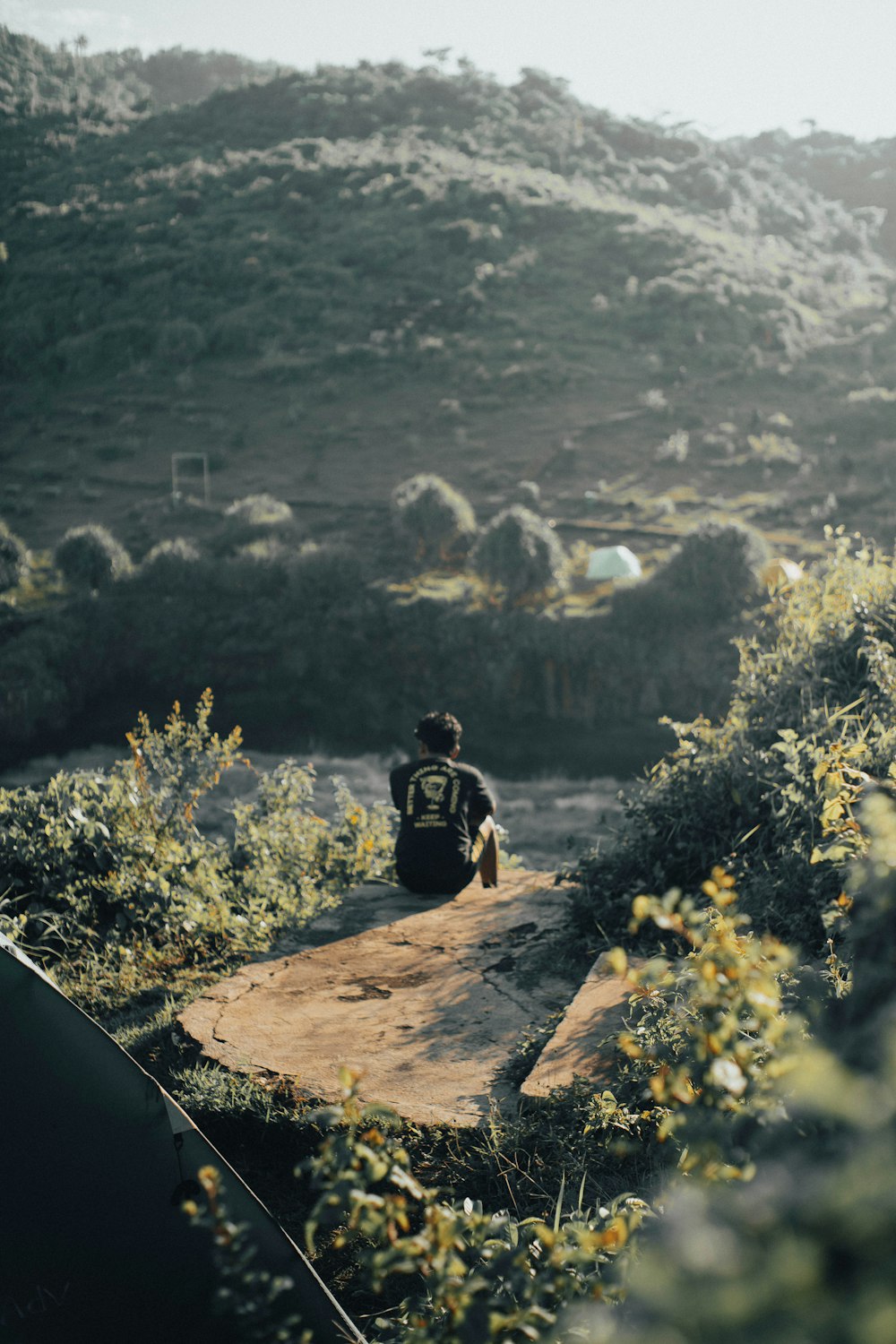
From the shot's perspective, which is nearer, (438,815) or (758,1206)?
(758,1206)

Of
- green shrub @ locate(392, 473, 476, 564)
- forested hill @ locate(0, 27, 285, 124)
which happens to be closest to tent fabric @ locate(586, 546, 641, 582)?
green shrub @ locate(392, 473, 476, 564)

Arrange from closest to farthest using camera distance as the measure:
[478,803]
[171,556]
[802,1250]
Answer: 1. [802,1250]
2. [478,803]
3. [171,556]

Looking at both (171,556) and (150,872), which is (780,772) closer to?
(150,872)

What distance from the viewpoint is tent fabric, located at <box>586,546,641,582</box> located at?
62.7 ft

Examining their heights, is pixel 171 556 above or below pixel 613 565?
above

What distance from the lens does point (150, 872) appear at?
4.54 meters

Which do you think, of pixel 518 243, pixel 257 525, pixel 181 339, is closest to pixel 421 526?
pixel 257 525

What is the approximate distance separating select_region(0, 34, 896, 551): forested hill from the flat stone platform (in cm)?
2316

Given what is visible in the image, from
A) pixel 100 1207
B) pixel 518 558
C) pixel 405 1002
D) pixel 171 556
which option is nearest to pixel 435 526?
pixel 518 558

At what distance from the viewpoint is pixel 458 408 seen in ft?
117

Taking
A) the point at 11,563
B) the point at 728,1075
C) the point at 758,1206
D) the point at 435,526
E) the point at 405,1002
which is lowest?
the point at 405,1002

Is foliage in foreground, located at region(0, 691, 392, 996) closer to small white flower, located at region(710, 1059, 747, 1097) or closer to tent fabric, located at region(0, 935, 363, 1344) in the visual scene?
tent fabric, located at region(0, 935, 363, 1344)

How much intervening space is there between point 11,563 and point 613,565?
11.8 m

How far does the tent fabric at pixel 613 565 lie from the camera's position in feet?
62.7
